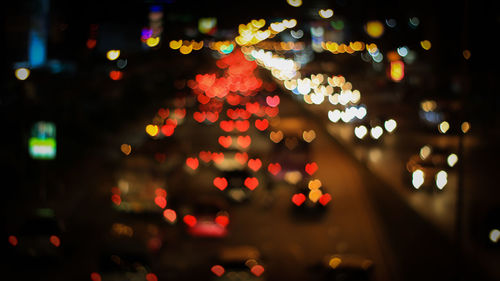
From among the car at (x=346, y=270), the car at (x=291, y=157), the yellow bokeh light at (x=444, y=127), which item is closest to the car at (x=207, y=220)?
the car at (x=346, y=270)

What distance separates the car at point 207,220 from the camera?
1978 cm

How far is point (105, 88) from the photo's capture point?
38.3m

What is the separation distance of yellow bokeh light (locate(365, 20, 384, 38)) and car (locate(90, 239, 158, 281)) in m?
A: 7.64

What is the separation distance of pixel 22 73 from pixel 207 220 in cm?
672

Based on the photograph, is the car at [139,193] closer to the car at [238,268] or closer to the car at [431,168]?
the car at [238,268]

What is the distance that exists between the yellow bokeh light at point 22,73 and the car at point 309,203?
10422 mm

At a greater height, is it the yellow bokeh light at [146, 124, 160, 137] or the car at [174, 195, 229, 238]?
the yellow bokeh light at [146, 124, 160, 137]

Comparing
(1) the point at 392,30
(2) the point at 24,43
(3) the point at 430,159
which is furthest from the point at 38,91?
(3) the point at 430,159

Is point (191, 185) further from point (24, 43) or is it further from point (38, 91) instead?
point (24, 43)

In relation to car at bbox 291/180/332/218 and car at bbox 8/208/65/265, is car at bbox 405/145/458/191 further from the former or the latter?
car at bbox 8/208/65/265

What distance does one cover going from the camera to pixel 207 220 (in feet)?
65.0

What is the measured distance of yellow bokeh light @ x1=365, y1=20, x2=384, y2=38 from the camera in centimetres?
1722

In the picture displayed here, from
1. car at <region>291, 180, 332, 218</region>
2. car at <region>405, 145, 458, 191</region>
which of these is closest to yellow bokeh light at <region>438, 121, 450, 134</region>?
car at <region>405, 145, 458, 191</region>

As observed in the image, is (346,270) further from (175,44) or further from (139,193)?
(139,193)
